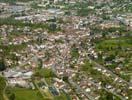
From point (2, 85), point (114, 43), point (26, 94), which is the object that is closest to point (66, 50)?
point (114, 43)

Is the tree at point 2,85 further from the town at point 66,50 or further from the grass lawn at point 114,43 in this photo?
the grass lawn at point 114,43

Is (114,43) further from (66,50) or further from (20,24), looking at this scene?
(20,24)

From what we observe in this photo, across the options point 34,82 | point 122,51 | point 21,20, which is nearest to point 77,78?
point 34,82

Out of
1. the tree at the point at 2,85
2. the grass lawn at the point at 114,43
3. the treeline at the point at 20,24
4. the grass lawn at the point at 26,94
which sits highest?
the tree at the point at 2,85

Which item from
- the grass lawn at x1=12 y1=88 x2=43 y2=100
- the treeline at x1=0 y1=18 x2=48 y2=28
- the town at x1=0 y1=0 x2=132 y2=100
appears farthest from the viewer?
the treeline at x1=0 y1=18 x2=48 y2=28

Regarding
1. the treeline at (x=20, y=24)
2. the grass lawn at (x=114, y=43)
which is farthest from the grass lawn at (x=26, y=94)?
Result: the treeline at (x=20, y=24)

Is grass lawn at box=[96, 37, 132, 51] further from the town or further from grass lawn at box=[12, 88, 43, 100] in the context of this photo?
→ grass lawn at box=[12, 88, 43, 100]

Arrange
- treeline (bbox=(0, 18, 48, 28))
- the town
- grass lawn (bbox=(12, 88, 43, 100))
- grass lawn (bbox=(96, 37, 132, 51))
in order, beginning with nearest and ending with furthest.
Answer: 1. grass lawn (bbox=(12, 88, 43, 100))
2. the town
3. grass lawn (bbox=(96, 37, 132, 51))
4. treeline (bbox=(0, 18, 48, 28))

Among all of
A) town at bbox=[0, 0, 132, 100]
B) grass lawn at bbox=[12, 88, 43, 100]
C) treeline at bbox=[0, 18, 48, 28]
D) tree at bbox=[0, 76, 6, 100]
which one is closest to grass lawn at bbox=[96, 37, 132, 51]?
town at bbox=[0, 0, 132, 100]
